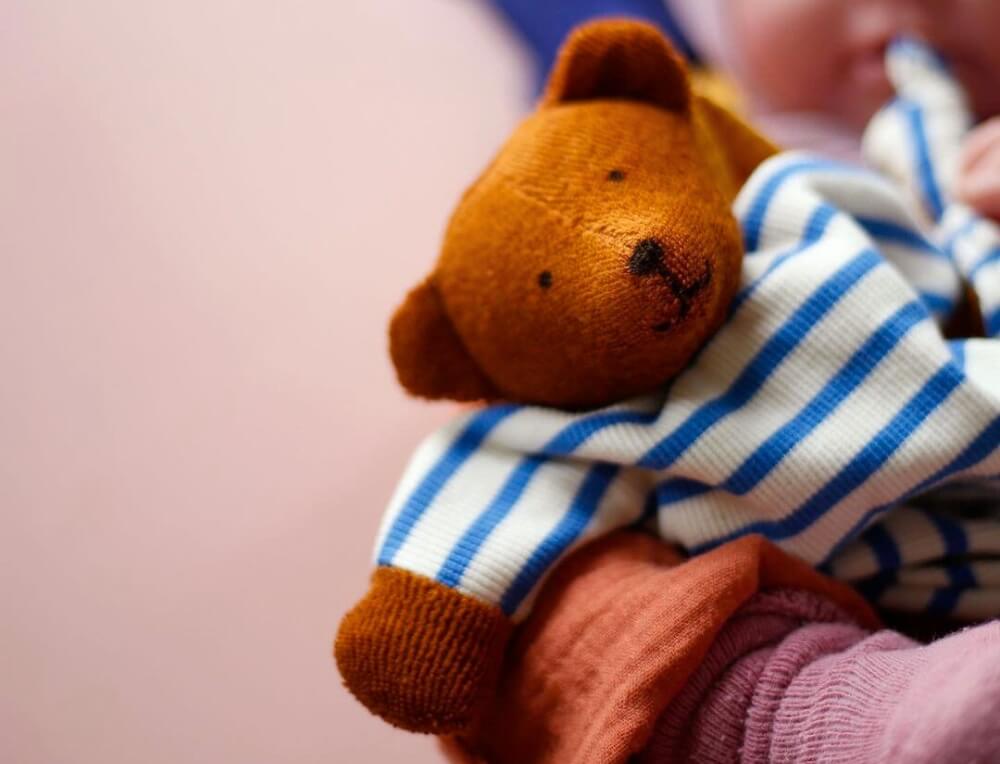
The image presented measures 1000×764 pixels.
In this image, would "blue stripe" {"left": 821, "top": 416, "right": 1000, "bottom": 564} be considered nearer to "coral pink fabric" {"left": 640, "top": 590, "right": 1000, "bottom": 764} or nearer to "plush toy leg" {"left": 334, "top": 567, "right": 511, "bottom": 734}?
"coral pink fabric" {"left": 640, "top": 590, "right": 1000, "bottom": 764}

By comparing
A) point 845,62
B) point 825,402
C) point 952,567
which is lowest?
point 952,567

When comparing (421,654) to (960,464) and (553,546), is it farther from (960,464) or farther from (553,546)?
(960,464)

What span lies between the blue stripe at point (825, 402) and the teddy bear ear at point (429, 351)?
0.14 m

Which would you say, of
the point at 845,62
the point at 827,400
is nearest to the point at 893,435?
the point at 827,400

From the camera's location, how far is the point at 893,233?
535mm

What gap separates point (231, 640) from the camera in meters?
0.63

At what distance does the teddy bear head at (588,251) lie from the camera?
42cm

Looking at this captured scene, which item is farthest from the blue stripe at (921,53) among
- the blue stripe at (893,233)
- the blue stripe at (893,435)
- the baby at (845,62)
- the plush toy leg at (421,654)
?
the plush toy leg at (421,654)

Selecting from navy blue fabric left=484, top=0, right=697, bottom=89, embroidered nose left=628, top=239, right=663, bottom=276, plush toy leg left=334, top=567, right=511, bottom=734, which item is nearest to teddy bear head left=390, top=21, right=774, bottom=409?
embroidered nose left=628, top=239, right=663, bottom=276

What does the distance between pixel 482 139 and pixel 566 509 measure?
1.59ft

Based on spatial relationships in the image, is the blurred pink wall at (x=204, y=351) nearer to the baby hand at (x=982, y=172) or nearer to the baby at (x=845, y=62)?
the baby at (x=845, y=62)

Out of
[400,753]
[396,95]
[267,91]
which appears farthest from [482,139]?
[400,753]

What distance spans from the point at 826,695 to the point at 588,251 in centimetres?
21

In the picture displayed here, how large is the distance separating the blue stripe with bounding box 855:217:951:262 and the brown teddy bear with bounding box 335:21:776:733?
0.32 ft
